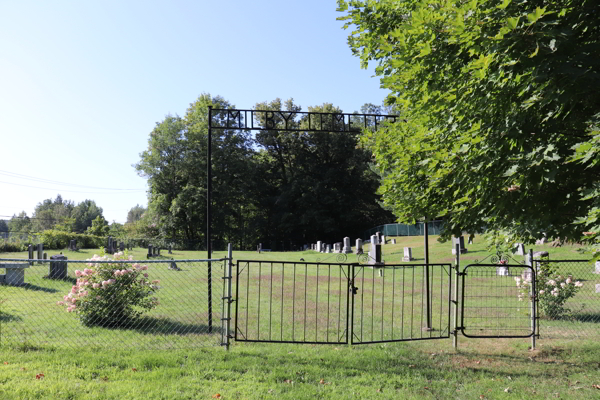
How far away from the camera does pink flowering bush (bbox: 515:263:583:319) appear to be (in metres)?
9.42

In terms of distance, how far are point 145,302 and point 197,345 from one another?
97.4 inches

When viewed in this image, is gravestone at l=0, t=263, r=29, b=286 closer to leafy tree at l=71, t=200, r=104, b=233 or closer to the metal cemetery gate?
the metal cemetery gate

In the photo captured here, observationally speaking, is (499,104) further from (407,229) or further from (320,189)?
(320,189)

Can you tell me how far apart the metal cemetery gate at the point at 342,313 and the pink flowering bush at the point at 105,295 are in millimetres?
2094

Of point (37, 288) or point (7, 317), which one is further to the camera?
point (37, 288)

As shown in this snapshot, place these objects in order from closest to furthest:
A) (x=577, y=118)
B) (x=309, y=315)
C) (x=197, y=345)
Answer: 1. (x=577, y=118)
2. (x=197, y=345)
3. (x=309, y=315)

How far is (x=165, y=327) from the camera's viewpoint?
8.45m

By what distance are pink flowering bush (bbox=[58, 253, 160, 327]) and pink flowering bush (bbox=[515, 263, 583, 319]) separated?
794 cm

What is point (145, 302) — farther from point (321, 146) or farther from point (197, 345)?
point (321, 146)

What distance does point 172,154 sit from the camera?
166ft

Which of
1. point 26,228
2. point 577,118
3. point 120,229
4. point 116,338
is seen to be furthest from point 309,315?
point 26,228

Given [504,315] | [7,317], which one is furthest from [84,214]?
[504,315]

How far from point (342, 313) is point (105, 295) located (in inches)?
200

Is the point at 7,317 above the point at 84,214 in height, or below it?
below
